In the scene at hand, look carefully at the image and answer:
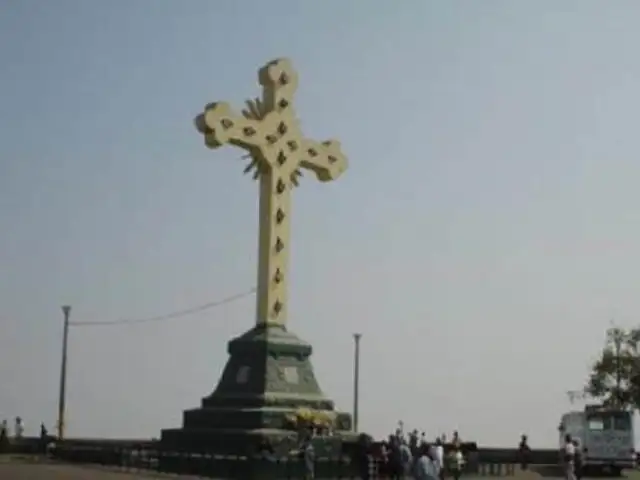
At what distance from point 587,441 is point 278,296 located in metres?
15.5

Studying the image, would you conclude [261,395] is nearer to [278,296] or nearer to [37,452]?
[278,296]

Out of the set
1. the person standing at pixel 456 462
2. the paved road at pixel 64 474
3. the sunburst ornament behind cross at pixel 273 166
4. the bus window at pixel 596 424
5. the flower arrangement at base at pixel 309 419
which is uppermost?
the sunburst ornament behind cross at pixel 273 166

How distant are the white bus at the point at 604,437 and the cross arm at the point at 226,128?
1723 cm

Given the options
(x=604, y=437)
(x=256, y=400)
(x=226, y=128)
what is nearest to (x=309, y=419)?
(x=256, y=400)

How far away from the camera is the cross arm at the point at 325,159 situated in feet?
112

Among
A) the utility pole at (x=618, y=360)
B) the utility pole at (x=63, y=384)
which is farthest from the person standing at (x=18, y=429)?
the utility pole at (x=618, y=360)

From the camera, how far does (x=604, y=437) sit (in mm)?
41750

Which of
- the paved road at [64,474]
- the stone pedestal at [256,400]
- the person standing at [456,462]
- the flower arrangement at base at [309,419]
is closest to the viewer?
the paved road at [64,474]

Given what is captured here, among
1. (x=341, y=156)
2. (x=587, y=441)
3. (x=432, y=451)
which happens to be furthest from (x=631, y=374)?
(x=432, y=451)

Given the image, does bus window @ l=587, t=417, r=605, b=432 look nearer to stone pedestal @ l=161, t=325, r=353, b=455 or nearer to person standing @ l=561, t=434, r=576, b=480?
stone pedestal @ l=161, t=325, r=353, b=455

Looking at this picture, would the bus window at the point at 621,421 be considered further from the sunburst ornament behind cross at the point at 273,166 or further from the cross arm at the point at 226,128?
the cross arm at the point at 226,128

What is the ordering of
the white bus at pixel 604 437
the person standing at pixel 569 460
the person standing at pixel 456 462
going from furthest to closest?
the white bus at pixel 604 437
the person standing at pixel 456 462
the person standing at pixel 569 460

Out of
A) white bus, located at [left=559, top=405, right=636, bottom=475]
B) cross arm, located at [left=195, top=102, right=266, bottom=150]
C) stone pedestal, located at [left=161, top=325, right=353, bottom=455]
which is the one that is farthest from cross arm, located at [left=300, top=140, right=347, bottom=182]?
white bus, located at [left=559, top=405, right=636, bottom=475]

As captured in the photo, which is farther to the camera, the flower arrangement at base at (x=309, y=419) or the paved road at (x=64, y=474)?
the flower arrangement at base at (x=309, y=419)
